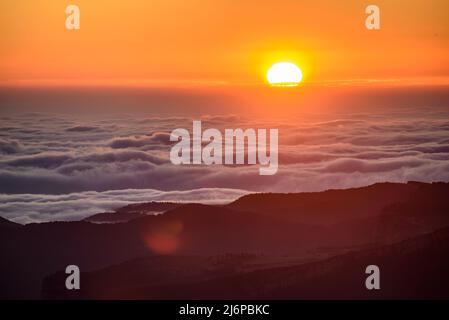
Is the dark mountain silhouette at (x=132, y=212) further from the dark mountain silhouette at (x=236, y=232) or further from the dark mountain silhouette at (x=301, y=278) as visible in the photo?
the dark mountain silhouette at (x=301, y=278)

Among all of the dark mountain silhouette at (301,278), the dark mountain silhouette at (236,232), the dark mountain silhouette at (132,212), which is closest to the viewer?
the dark mountain silhouette at (301,278)

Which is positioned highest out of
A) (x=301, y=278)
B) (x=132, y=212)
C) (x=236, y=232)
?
(x=132, y=212)

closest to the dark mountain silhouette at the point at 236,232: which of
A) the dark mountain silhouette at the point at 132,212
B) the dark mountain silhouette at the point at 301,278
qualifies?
the dark mountain silhouette at the point at 132,212

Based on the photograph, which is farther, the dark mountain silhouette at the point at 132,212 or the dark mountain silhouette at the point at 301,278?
the dark mountain silhouette at the point at 132,212

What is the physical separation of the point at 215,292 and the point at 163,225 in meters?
9.36

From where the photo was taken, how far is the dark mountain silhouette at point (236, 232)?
20.8m

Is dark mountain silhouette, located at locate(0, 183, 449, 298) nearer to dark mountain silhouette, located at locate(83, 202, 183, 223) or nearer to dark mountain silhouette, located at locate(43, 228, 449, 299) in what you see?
dark mountain silhouette, located at locate(83, 202, 183, 223)

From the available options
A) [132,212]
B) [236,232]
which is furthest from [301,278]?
[132,212]

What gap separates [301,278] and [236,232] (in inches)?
318

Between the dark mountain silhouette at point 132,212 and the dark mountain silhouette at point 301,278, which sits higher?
the dark mountain silhouette at point 132,212

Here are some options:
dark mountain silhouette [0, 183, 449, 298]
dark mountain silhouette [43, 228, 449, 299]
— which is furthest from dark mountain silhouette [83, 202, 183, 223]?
dark mountain silhouette [43, 228, 449, 299]

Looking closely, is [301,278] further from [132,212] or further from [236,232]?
[132,212]

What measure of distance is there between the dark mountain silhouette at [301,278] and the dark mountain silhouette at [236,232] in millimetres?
1064

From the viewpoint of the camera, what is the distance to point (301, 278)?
52.2 feet
